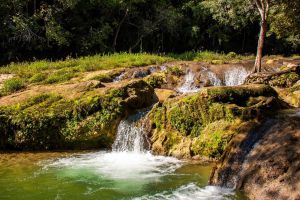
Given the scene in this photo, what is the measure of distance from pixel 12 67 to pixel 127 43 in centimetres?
1356

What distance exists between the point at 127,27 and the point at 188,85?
49.9ft

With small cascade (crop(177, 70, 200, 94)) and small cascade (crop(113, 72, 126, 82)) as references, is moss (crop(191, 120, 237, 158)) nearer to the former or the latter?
small cascade (crop(177, 70, 200, 94))

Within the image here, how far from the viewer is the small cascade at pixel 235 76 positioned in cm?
1908

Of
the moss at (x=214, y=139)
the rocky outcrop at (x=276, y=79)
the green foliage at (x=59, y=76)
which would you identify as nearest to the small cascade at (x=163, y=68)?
the rocky outcrop at (x=276, y=79)

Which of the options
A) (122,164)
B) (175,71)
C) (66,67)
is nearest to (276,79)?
(175,71)

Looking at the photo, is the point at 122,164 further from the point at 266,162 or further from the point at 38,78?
the point at 38,78

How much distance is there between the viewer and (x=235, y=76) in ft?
63.7

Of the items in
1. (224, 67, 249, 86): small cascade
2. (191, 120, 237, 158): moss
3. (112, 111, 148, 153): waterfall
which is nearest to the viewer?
(191, 120, 237, 158): moss

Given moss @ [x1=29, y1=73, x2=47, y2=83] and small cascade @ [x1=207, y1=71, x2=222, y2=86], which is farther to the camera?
small cascade @ [x1=207, y1=71, x2=222, y2=86]

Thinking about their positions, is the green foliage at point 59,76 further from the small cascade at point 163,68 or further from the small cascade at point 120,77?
the small cascade at point 163,68

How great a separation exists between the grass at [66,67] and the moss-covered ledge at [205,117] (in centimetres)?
672

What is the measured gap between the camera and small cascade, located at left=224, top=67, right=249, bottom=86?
62.6 feet

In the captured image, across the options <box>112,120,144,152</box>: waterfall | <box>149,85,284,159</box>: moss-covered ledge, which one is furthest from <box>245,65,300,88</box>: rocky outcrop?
<box>112,120,144,152</box>: waterfall

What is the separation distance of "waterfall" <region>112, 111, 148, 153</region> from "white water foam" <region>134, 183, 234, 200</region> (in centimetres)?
396
